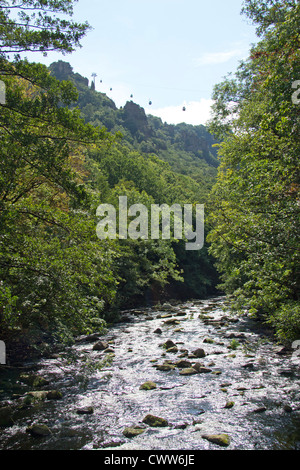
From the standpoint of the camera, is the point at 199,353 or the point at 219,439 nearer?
the point at 219,439

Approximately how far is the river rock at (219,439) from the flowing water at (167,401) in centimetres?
9

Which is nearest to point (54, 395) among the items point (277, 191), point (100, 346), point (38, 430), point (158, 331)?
point (38, 430)

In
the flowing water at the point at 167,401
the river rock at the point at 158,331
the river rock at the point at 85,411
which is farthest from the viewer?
the river rock at the point at 158,331

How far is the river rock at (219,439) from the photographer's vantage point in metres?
6.89

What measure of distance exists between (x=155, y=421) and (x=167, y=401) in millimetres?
1421

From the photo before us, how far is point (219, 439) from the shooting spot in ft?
22.8

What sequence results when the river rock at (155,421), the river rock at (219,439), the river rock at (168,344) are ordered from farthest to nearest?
the river rock at (168,344) < the river rock at (155,421) < the river rock at (219,439)

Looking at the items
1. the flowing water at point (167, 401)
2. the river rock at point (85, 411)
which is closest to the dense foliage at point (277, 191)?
the flowing water at point (167, 401)

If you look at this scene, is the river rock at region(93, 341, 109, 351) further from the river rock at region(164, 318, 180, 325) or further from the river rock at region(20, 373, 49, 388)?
the river rock at region(164, 318, 180, 325)

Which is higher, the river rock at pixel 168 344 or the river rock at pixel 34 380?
the river rock at pixel 34 380

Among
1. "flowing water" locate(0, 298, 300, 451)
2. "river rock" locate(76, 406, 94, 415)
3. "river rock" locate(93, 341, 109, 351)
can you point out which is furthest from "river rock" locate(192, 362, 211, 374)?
"river rock" locate(93, 341, 109, 351)

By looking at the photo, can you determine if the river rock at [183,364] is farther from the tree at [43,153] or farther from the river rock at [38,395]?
the tree at [43,153]

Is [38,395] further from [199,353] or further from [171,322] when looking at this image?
[171,322]

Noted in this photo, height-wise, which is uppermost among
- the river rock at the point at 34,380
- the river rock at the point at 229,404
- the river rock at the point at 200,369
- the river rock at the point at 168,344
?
the river rock at the point at 229,404
